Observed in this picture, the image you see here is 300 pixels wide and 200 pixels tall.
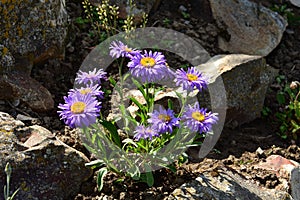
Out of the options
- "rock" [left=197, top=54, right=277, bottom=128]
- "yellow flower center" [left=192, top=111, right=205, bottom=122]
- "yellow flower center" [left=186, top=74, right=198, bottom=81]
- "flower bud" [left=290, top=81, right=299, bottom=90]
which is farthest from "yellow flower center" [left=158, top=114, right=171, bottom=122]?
"flower bud" [left=290, top=81, right=299, bottom=90]

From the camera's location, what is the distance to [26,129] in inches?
133

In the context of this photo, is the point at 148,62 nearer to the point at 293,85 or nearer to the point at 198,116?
the point at 198,116

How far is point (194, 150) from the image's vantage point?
152 inches

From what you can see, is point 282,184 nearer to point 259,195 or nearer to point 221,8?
point 259,195

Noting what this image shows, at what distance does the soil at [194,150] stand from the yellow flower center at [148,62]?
743 mm

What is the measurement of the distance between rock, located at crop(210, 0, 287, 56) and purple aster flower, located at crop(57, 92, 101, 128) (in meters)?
2.22

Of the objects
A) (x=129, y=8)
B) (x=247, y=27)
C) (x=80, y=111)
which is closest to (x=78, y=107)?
(x=80, y=111)

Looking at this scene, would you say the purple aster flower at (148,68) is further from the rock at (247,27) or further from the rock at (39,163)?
the rock at (247,27)

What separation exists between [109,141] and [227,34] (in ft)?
6.69

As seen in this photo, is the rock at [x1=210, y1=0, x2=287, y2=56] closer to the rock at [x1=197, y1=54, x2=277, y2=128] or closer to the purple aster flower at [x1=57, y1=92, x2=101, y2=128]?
the rock at [x1=197, y1=54, x2=277, y2=128]

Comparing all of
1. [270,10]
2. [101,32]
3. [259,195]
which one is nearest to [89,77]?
[259,195]

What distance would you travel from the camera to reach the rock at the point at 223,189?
10.7 feet

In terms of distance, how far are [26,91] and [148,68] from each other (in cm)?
121

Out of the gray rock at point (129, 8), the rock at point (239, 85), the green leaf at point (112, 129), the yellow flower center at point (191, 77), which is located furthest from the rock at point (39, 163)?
the gray rock at point (129, 8)
